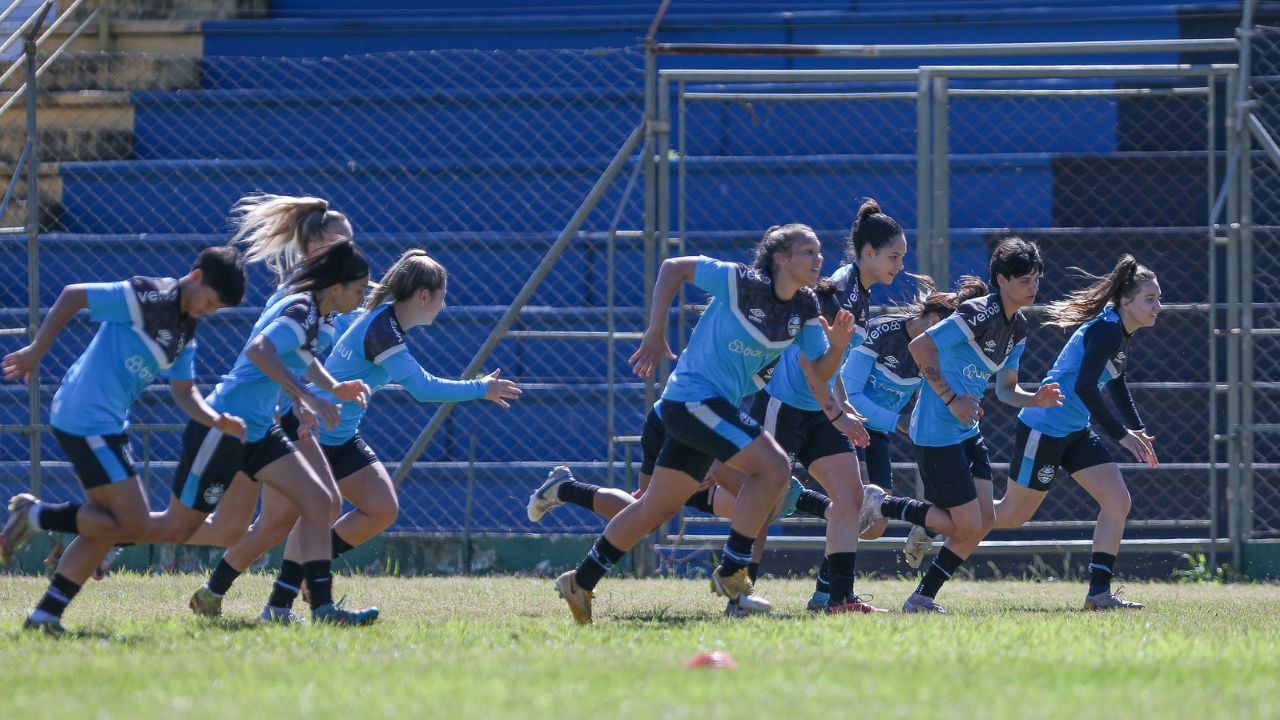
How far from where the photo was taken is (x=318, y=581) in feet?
20.7

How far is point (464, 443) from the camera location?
11.4m

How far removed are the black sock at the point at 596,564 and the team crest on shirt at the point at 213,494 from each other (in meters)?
1.48

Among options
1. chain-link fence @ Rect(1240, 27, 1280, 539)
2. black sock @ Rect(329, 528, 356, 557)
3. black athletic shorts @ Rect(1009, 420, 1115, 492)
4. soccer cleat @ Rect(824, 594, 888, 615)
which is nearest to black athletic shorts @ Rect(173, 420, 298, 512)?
black sock @ Rect(329, 528, 356, 557)

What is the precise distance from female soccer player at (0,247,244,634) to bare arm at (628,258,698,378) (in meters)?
1.64

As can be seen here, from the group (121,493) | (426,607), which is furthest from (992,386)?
(121,493)

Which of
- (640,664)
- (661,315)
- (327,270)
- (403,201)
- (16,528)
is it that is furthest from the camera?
(403,201)

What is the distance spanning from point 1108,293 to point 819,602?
2177 millimetres

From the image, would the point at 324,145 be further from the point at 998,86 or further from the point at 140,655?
the point at 140,655

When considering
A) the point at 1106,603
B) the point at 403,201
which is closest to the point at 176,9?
the point at 403,201

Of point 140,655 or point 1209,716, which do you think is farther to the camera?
point 140,655

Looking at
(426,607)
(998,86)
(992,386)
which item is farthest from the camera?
(998,86)

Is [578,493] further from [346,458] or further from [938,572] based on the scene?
[938,572]

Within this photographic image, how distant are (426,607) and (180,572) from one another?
2954 millimetres

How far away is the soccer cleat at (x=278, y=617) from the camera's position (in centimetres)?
627
